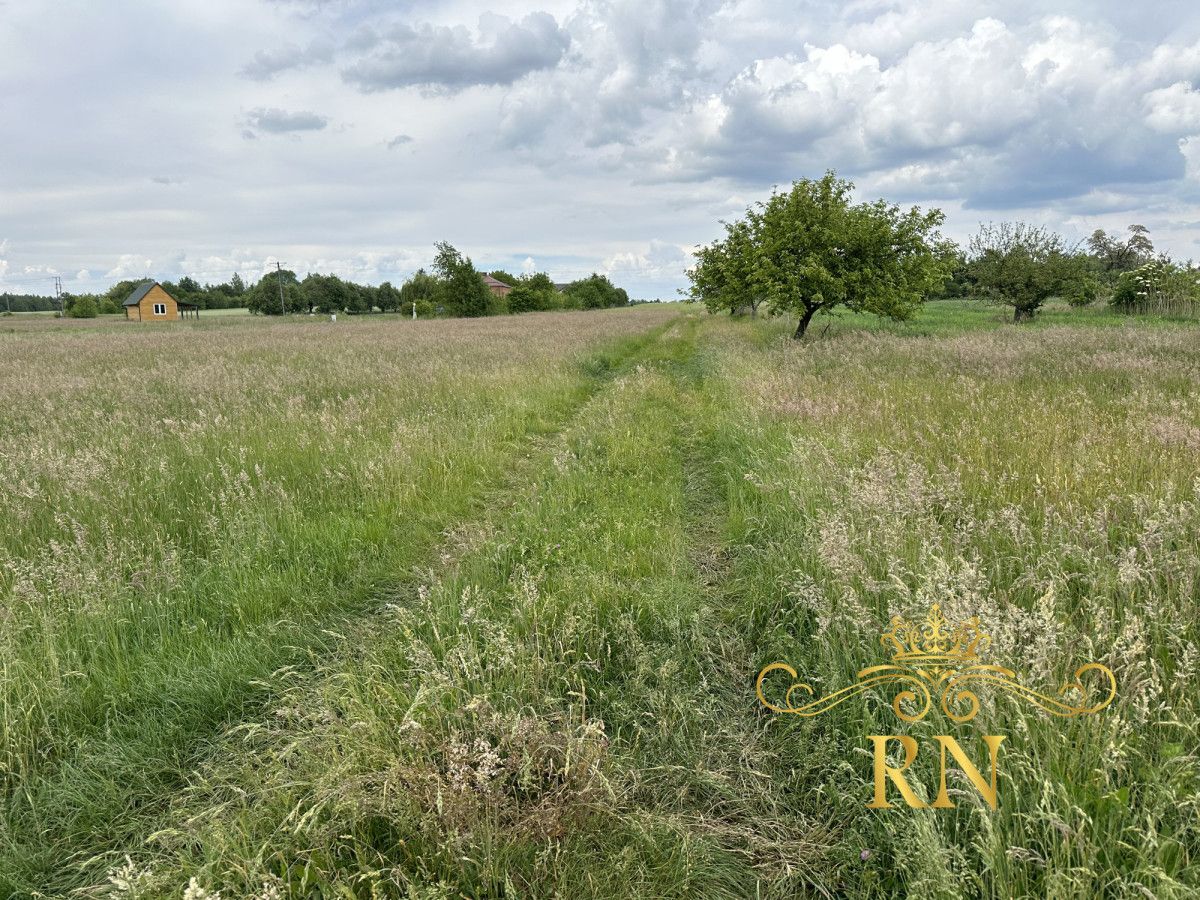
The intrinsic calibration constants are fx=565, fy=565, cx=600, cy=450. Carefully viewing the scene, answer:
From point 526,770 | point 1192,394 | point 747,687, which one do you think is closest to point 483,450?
point 747,687

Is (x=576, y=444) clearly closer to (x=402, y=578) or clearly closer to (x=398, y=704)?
(x=402, y=578)

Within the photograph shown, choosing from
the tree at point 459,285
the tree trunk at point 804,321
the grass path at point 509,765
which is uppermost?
the tree at point 459,285

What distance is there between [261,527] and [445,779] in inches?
147

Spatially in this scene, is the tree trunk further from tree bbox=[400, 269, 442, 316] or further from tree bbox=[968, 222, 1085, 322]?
tree bbox=[400, 269, 442, 316]

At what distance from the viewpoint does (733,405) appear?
1067cm

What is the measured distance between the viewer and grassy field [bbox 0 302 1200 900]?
2.22 meters

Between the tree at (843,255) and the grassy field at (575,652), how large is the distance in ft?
37.2

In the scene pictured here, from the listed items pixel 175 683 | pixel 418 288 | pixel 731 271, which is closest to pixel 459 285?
pixel 418 288

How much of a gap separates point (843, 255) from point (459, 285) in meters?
56.0

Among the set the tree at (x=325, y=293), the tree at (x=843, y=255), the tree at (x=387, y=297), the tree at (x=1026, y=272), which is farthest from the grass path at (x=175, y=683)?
the tree at (x=387, y=297)

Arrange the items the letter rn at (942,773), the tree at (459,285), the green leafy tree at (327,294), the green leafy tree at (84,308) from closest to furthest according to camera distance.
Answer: the letter rn at (942,773) → the tree at (459,285) → the green leafy tree at (84,308) → the green leafy tree at (327,294)

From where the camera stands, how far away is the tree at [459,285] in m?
66.9

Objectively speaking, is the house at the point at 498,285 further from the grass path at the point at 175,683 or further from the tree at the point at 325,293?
the grass path at the point at 175,683

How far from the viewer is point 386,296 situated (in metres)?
117
